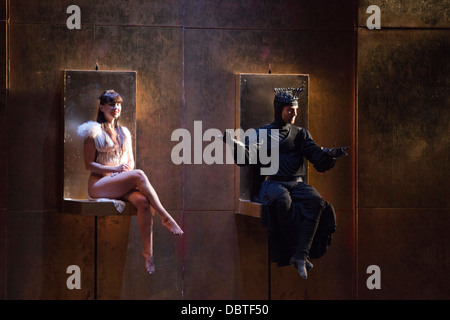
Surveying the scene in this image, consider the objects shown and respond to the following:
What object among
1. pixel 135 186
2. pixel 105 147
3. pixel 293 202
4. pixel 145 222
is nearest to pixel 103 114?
pixel 105 147

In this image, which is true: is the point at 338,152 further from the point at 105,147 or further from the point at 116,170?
the point at 105,147

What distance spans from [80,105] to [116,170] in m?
0.79

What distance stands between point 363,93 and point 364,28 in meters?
0.68

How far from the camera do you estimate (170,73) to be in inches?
239

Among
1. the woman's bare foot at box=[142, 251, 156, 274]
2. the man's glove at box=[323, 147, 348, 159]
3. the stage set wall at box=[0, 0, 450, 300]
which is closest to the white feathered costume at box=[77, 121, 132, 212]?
the stage set wall at box=[0, 0, 450, 300]

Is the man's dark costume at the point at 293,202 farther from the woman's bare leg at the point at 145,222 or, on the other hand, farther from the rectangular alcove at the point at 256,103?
the woman's bare leg at the point at 145,222

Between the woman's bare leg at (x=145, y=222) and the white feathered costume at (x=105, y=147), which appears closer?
the woman's bare leg at (x=145, y=222)

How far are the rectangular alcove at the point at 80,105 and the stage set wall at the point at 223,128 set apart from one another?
19cm

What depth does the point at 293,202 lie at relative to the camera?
531cm

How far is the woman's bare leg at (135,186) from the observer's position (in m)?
5.43

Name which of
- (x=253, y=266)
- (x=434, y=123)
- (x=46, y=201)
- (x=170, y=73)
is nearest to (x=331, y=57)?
(x=434, y=123)

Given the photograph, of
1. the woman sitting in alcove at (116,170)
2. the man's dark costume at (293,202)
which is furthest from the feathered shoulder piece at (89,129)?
the man's dark costume at (293,202)

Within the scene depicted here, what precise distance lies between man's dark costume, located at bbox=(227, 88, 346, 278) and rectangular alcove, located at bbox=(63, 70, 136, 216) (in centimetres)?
133

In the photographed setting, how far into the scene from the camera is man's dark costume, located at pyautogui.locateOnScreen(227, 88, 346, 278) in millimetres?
5219
